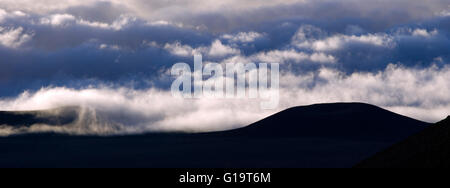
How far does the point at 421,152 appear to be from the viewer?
7906cm

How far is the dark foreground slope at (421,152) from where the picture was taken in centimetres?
7419

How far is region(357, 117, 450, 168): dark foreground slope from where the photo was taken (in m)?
74.2

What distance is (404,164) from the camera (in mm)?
78000
